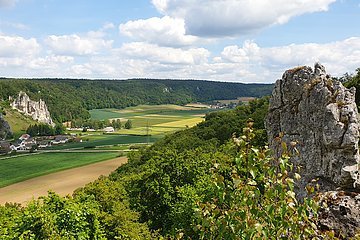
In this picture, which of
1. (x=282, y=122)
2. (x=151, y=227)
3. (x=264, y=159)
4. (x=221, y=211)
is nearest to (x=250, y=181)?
(x=264, y=159)

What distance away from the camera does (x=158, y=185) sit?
29.2m

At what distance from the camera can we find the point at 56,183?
244 feet

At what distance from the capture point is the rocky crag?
19.0 meters

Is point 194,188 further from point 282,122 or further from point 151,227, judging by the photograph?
point 282,122

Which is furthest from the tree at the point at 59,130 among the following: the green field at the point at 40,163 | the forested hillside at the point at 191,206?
the forested hillside at the point at 191,206

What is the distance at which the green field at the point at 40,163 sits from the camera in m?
82.8

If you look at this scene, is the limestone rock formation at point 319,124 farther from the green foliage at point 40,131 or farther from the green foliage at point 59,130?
the green foliage at point 40,131

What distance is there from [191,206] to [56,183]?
58298 millimetres

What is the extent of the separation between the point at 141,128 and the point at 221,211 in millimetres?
173019

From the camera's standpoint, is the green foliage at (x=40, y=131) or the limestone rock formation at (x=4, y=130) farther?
the green foliage at (x=40, y=131)

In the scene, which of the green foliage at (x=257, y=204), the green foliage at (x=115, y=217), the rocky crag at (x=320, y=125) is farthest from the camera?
the green foliage at (x=115, y=217)

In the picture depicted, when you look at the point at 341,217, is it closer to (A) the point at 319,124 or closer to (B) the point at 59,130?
(A) the point at 319,124

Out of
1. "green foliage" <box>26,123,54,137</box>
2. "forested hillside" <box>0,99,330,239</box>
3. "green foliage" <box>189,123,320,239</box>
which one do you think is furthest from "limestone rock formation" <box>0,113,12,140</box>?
"green foliage" <box>189,123,320,239</box>

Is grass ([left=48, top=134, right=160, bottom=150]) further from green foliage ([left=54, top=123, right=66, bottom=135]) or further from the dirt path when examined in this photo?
the dirt path
